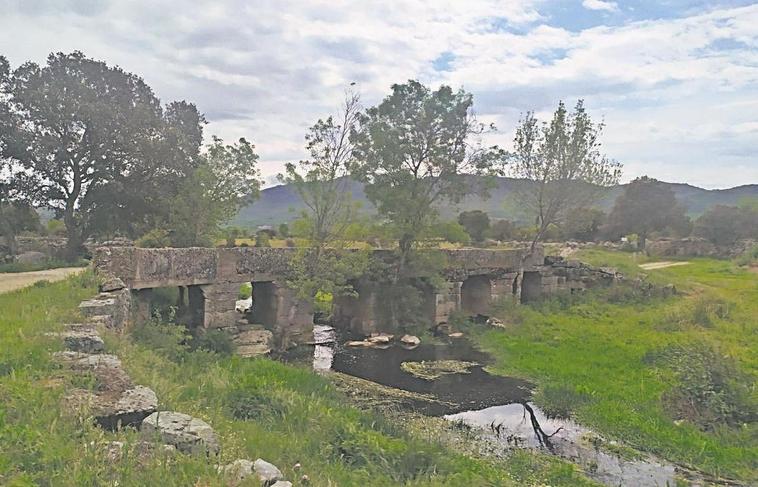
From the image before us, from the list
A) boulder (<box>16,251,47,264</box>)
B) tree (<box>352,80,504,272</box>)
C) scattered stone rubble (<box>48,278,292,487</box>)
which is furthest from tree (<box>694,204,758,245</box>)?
scattered stone rubble (<box>48,278,292,487</box>)

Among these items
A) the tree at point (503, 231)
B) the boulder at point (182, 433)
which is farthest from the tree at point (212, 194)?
the tree at point (503, 231)

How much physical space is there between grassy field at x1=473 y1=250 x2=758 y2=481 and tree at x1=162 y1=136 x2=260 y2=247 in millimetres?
10853

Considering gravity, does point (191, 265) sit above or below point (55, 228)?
below

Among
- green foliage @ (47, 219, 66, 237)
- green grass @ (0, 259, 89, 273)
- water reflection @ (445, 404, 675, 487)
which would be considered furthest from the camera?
green foliage @ (47, 219, 66, 237)

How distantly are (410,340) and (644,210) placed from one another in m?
38.2

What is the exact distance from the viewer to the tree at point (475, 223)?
44.9 meters

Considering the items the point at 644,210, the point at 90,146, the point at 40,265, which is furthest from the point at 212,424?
the point at 644,210

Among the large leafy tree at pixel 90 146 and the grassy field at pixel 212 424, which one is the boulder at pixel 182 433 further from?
the large leafy tree at pixel 90 146

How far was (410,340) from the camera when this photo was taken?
20.9m

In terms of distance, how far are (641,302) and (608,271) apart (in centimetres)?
324

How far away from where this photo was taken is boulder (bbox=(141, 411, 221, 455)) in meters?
5.41

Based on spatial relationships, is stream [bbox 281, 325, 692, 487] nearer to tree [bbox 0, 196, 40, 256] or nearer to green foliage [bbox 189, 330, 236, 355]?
green foliage [bbox 189, 330, 236, 355]

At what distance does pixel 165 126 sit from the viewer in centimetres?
2517

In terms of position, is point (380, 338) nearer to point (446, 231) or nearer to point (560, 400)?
point (446, 231)
